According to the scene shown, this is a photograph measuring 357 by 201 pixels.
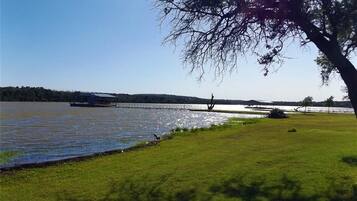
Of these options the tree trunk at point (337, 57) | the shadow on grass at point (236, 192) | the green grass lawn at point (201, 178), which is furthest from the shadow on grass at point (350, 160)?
the tree trunk at point (337, 57)

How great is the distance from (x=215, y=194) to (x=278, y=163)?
238 inches

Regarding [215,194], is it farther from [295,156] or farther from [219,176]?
[295,156]

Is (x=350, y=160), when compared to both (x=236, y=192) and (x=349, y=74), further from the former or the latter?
(x=236, y=192)

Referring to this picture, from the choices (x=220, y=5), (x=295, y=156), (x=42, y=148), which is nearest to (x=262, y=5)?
(x=220, y=5)

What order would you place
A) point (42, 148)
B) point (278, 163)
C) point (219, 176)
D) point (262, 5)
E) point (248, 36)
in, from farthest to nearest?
point (42, 148) < point (278, 163) < point (219, 176) < point (248, 36) < point (262, 5)

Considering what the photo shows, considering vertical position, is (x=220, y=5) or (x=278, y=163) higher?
(x=220, y=5)

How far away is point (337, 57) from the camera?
11.5 metres

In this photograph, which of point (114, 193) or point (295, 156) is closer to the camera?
point (114, 193)

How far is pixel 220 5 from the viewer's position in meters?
11.8

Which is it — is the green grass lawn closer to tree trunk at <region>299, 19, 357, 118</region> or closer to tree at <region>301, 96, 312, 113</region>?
tree trunk at <region>299, 19, 357, 118</region>

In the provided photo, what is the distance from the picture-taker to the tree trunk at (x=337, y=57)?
→ 11.2 m

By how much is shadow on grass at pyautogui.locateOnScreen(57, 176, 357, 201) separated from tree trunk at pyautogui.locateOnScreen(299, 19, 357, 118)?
88.9 inches

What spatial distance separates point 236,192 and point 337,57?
4.33m

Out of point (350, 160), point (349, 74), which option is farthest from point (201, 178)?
point (350, 160)
